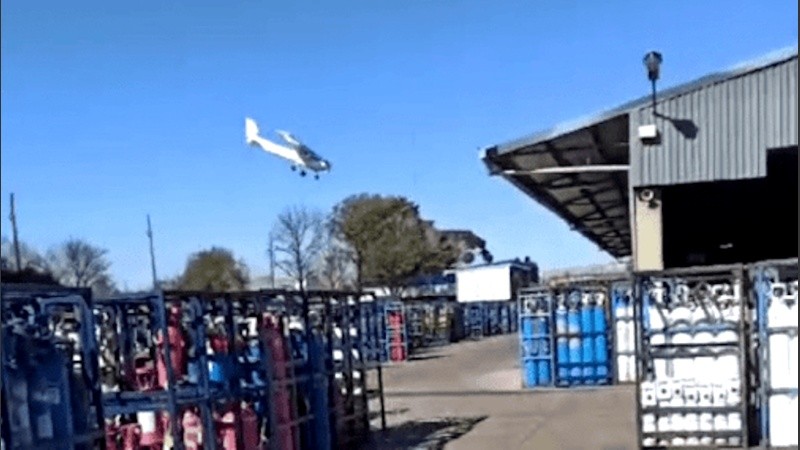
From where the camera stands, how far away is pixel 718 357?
10031 millimetres

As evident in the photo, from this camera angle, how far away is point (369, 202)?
58.8 m

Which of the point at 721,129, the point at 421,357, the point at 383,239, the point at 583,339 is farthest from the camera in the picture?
the point at 383,239

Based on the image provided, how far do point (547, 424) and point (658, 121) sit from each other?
16.3 feet

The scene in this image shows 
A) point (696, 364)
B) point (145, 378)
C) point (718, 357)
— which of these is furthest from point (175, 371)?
point (718, 357)

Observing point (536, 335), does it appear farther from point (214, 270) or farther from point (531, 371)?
point (214, 270)

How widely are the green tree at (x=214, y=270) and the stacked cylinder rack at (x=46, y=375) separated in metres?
52.5

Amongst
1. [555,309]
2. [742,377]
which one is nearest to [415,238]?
[555,309]

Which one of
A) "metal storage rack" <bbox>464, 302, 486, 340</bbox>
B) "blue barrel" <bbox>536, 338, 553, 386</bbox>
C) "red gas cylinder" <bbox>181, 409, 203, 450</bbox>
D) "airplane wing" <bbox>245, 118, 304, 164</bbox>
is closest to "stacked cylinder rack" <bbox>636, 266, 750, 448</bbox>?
"red gas cylinder" <bbox>181, 409, 203, 450</bbox>

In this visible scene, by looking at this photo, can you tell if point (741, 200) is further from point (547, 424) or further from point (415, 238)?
point (415, 238)

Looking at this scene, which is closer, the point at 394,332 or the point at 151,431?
the point at 151,431

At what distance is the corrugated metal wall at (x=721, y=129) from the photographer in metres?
13.6

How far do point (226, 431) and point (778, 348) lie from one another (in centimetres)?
583

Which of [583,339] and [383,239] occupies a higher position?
[383,239]

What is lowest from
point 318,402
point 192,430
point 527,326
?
point 527,326
